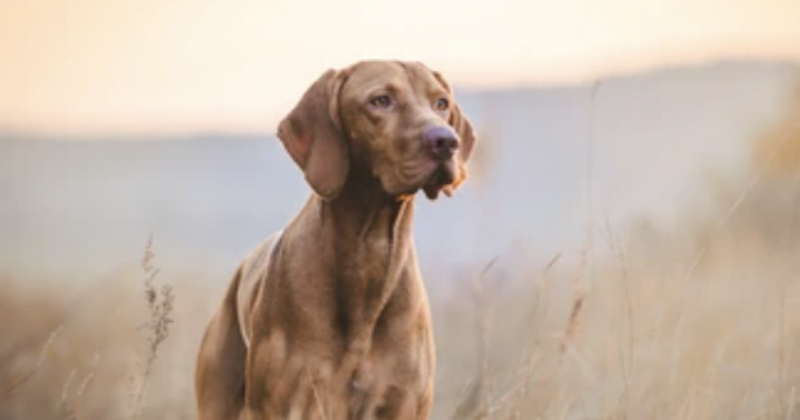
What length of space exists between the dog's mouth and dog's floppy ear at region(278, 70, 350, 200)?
0.27 m

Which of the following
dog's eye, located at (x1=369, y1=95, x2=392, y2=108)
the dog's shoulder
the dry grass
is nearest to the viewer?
dog's eye, located at (x1=369, y1=95, x2=392, y2=108)

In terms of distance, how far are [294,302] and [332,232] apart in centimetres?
20

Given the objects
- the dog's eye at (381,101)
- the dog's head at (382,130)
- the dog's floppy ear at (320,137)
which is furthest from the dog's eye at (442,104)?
the dog's floppy ear at (320,137)

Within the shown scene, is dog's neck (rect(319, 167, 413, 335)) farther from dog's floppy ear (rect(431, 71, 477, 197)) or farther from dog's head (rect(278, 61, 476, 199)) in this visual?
dog's floppy ear (rect(431, 71, 477, 197))

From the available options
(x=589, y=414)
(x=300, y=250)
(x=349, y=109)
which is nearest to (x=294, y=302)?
(x=300, y=250)

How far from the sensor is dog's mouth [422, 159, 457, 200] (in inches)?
139

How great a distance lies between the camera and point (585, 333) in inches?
198

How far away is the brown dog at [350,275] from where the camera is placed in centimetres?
375

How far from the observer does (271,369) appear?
3799 millimetres

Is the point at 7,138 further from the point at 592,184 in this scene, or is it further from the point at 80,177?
the point at 592,184

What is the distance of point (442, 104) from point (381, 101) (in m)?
0.18

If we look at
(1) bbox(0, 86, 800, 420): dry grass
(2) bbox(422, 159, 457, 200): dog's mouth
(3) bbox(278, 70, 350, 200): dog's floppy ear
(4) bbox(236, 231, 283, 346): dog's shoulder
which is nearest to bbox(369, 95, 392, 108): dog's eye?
(3) bbox(278, 70, 350, 200): dog's floppy ear

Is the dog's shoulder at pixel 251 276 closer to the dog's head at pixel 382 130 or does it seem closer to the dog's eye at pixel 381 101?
the dog's head at pixel 382 130

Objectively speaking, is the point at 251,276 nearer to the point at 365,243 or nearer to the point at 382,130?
the point at 365,243
